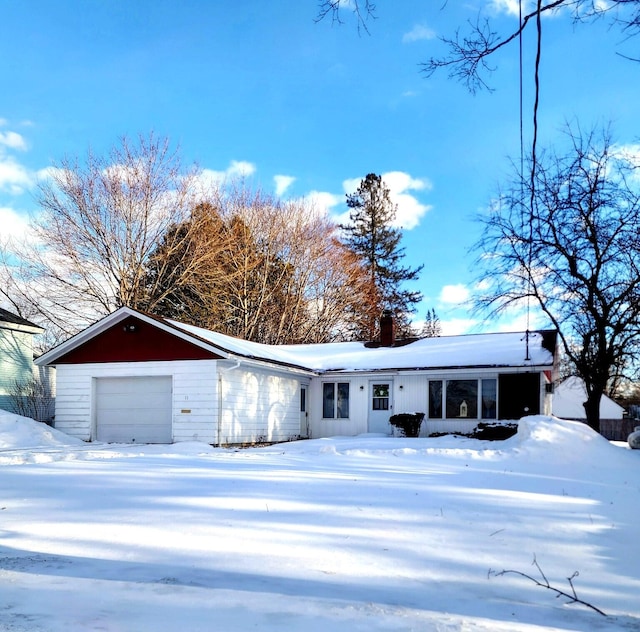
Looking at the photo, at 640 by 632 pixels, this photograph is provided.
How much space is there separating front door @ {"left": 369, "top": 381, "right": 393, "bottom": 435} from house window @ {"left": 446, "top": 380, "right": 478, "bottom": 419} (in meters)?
2.08

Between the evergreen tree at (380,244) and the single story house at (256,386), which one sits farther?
the evergreen tree at (380,244)

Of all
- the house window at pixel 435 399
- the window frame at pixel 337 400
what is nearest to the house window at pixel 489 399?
the house window at pixel 435 399

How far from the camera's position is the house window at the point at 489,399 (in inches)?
787

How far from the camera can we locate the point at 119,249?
92.1 feet

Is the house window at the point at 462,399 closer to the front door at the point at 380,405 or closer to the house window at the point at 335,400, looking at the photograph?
the front door at the point at 380,405

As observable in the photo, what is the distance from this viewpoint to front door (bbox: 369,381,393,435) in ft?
69.9

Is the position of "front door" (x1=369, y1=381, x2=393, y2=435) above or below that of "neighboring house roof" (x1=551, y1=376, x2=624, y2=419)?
above

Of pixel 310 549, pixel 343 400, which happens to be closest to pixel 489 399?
pixel 343 400

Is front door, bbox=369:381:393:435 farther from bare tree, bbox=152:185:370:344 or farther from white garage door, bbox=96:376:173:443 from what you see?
bare tree, bbox=152:185:370:344

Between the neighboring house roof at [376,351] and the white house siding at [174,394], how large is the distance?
0.80 metres

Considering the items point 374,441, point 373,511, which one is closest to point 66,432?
point 374,441

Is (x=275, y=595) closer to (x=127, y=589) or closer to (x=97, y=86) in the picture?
(x=127, y=589)

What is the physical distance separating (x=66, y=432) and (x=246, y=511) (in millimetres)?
14624

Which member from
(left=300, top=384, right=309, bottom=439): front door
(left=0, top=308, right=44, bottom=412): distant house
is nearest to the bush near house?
(left=300, top=384, right=309, bottom=439): front door
